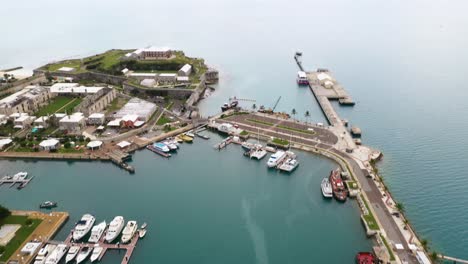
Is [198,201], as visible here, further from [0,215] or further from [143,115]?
[143,115]

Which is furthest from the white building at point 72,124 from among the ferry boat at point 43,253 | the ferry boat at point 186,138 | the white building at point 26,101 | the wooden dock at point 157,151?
the ferry boat at point 43,253

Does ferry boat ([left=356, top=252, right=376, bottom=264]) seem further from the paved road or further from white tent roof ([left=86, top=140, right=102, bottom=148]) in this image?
white tent roof ([left=86, top=140, right=102, bottom=148])

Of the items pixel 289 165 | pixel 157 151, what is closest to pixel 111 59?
pixel 157 151

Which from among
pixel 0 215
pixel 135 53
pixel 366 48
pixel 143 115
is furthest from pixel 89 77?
pixel 366 48

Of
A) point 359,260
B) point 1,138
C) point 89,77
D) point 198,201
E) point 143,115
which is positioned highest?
point 89,77

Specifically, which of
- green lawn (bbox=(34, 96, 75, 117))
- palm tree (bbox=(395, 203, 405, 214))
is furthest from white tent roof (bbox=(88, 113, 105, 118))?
palm tree (bbox=(395, 203, 405, 214))

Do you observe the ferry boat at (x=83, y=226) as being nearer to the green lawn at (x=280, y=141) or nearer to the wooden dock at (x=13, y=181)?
the wooden dock at (x=13, y=181)

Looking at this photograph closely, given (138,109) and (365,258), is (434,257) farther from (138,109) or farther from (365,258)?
(138,109)

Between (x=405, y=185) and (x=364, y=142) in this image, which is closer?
(x=405, y=185)

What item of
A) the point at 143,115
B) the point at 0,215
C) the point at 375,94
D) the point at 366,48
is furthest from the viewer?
the point at 366,48
